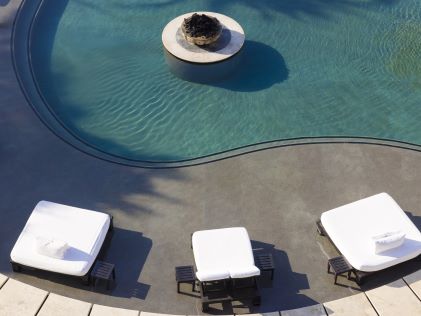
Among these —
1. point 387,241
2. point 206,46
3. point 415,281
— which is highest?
point 206,46

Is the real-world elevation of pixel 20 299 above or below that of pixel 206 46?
below

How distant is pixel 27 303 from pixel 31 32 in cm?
1229

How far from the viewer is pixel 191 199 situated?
1513 centimetres

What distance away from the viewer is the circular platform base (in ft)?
60.8

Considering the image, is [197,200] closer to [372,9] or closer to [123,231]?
[123,231]

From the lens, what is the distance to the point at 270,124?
1739 cm

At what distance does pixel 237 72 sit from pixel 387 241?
29.7 ft

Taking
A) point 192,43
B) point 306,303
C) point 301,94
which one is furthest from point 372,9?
point 306,303

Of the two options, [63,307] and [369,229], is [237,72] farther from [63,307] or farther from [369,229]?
[63,307]

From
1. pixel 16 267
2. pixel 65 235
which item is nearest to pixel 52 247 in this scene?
pixel 65 235

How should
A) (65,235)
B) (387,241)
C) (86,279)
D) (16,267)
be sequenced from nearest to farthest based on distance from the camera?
(387,241) < (86,279) < (65,235) < (16,267)

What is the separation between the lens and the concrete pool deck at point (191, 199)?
517 inches

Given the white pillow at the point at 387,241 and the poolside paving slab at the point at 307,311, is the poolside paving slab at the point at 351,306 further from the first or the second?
the white pillow at the point at 387,241

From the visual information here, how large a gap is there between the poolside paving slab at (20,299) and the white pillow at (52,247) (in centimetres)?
105
